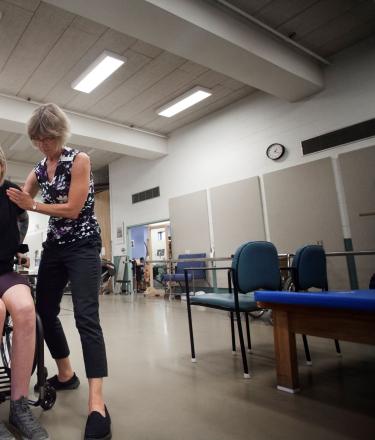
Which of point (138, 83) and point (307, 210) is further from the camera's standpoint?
point (138, 83)

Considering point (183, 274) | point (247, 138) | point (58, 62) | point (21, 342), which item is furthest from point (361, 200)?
point (58, 62)

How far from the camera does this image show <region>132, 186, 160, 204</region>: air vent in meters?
7.89

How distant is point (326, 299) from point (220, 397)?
71 centimetres

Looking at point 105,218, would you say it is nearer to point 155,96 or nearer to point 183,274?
point 183,274

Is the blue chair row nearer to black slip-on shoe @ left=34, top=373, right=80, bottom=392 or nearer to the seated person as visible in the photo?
black slip-on shoe @ left=34, top=373, right=80, bottom=392

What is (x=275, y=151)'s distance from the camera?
18.2 feet

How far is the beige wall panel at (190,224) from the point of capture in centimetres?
669

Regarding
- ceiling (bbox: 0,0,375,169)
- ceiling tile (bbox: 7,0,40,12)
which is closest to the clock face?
ceiling (bbox: 0,0,375,169)

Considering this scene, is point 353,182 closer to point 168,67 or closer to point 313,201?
point 313,201

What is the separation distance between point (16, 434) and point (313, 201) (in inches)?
184

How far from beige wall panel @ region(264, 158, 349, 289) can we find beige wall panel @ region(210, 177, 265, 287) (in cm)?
26

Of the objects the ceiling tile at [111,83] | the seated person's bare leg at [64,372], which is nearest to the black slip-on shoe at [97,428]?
the seated person's bare leg at [64,372]

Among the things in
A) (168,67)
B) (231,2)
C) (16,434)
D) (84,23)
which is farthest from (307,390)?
(168,67)

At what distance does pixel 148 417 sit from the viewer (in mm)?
1410
